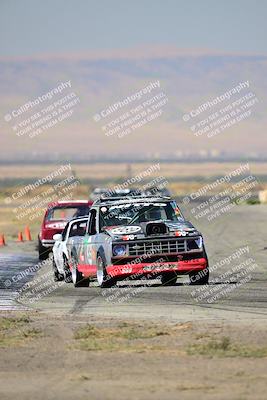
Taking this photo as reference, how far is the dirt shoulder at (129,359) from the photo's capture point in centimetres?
1070

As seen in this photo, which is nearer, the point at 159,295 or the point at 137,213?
the point at 159,295

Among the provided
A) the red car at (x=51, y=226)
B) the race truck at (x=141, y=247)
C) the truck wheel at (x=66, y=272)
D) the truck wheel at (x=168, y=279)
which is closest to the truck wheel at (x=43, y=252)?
the red car at (x=51, y=226)

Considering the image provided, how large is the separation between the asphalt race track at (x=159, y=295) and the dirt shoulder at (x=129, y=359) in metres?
1.21

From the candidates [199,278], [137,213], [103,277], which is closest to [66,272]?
[137,213]

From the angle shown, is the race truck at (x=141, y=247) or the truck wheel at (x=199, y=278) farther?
the truck wheel at (x=199, y=278)

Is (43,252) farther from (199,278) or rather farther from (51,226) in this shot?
(199,278)

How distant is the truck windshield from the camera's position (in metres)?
22.4

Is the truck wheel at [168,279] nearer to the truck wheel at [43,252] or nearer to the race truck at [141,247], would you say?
the race truck at [141,247]

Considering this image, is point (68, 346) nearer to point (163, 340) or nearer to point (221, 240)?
Result: point (163, 340)

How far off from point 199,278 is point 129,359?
9268 mm

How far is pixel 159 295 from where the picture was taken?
2000cm

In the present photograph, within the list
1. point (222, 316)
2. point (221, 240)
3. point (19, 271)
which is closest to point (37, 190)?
point (221, 240)

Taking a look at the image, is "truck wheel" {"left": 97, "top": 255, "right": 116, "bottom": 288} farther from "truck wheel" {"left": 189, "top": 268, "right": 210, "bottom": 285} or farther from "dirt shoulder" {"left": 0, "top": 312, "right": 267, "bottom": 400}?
"dirt shoulder" {"left": 0, "top": 312, "right": 267, "bottom": 400}

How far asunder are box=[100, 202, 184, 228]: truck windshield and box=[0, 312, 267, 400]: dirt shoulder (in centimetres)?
605
